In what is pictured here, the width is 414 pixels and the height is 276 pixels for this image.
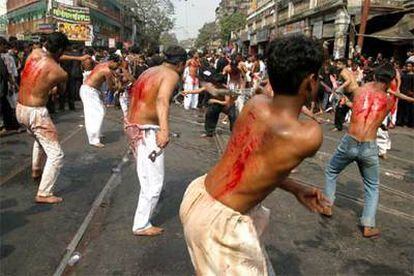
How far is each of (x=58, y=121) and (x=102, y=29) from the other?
45648 millimetres

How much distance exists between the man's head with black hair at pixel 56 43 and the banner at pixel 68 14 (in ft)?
83.9

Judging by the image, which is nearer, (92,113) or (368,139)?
(368,139)

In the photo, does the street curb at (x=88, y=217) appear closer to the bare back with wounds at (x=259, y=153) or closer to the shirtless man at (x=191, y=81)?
the bare back with wounds at (x=259, y=153)

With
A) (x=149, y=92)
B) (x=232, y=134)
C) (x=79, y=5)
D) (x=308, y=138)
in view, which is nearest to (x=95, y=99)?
(x=149, y=92)

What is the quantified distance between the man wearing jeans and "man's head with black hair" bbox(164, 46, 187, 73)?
6.66 ft

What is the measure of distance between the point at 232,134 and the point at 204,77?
10.0 m

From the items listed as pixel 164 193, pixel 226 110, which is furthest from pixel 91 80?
pixel 164 193

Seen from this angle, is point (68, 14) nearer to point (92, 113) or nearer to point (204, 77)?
point (204, 77)

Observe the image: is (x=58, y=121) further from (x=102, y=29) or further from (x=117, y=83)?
(x=102, y=29)

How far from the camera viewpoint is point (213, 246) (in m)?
2.49

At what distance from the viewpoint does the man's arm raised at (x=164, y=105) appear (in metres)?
4.59

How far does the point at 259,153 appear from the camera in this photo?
7.96 feet

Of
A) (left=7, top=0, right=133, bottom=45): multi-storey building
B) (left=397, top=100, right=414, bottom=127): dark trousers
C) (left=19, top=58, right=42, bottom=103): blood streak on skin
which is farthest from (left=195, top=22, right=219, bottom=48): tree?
(left=19, top=58, right=42, bottom=103): blood streak on skin

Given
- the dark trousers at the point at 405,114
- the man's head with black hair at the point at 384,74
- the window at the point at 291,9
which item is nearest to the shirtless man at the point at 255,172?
the man's head with black hair at the point at 384,74
